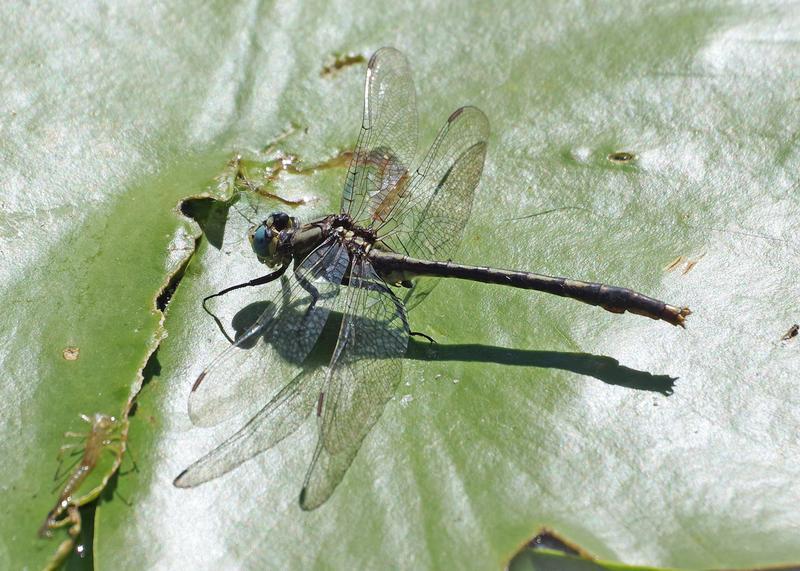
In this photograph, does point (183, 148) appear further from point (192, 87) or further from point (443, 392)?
point (443, 392)

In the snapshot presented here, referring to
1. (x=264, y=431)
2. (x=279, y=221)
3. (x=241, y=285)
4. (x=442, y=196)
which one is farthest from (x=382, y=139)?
(x=264, y=431)

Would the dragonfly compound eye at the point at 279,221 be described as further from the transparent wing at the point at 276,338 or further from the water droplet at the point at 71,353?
the water droplet at the point at 71,353

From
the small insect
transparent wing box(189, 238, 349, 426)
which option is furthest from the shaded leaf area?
the small insect

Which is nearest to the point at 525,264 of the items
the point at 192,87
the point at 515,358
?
the point at 515,358

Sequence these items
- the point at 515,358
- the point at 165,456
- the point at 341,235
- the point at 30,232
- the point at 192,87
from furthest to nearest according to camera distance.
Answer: the point at 192,87, the point at 341,235, the point at 30,232, the point at 515,358, the point at 165,456

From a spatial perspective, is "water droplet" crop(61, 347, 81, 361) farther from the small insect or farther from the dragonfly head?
the dragonfly head

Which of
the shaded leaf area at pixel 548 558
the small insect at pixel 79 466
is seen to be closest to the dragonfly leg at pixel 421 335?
the shaded leaf area at pixel 548 558

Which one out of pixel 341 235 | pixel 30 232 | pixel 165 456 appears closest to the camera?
pixel 165 456
